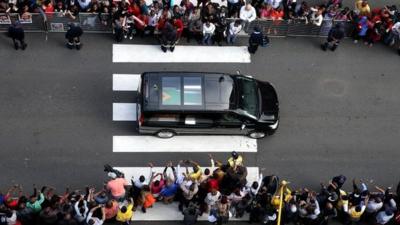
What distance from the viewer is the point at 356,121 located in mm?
20203

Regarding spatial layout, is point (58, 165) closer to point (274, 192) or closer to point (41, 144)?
point (41, 144)

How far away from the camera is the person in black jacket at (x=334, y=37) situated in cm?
2086

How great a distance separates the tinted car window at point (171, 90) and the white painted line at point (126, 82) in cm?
202

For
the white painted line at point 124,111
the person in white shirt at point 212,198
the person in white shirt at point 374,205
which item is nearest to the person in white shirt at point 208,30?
the white painted line at point 124,111

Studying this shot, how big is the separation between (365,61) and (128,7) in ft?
28.0

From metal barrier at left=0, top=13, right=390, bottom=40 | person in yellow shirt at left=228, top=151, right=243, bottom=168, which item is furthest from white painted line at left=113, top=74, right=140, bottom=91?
person in yellow shirt at left=228, top=151, right=243, bottom=168

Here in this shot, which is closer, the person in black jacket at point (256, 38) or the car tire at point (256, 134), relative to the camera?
the car tire at point (256, 134)

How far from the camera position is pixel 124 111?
1959 centimetres

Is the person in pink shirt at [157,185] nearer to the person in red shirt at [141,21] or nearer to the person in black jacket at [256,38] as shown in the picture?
the person in red shirt at [141,21]

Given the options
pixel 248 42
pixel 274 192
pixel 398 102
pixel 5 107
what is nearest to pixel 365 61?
pixel 398 102

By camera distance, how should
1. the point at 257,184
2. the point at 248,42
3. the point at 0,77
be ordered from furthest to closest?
the point at 248,42, the point at 0,77, the point at 257,184

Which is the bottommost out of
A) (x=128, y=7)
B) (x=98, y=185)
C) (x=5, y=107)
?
(x=98, y=185)

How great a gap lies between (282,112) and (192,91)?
139 inches

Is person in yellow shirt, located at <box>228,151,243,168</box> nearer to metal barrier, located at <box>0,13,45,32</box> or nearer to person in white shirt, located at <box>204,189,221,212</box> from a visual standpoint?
Result: person in white shirt, located at <box>204,189,221,212</box>
